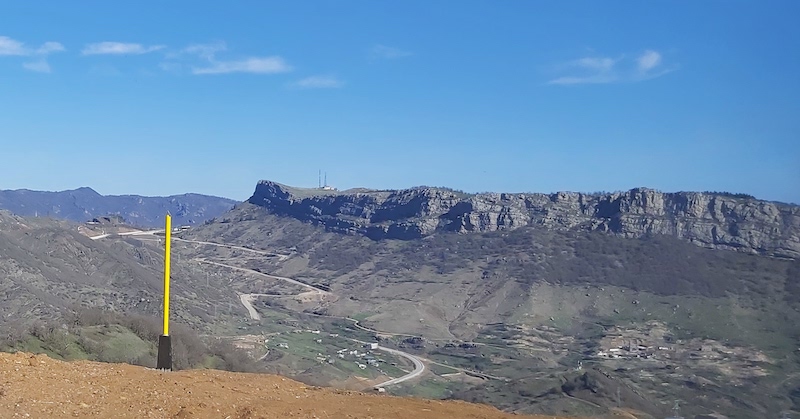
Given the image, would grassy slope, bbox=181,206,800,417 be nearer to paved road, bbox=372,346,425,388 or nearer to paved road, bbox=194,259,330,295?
paved road, bbox=194,259,330,295

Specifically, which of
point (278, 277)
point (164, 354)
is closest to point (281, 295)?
point (278, 277)

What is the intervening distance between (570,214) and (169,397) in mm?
137320

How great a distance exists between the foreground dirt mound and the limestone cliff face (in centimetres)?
10577

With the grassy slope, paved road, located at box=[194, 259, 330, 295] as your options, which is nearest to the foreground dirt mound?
the grassy slope

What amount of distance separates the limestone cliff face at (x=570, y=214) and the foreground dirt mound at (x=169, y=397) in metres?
106

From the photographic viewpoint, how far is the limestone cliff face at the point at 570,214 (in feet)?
376

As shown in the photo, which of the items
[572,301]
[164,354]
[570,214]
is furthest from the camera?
[570,214]

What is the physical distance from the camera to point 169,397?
12602 millimetres

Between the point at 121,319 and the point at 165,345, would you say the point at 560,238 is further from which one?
the point at 165,345

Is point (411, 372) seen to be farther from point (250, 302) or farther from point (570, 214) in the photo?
point (570, 214)

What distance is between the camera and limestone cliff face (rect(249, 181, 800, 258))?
376ft

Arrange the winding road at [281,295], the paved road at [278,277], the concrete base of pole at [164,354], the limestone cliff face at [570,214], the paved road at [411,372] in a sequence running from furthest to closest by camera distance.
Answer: the paved road at [278,277] < the limestone cliff face at [570,214] < the winding road at [281,295] < the paved road at [411,372] < the concrete base of pole at [164,354]

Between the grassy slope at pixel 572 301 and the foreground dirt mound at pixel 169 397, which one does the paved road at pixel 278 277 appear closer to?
the grassy slope at pixel 572 301

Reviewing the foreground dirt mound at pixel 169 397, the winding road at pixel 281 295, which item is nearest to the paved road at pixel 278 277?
the winding road at pixel 281 295
